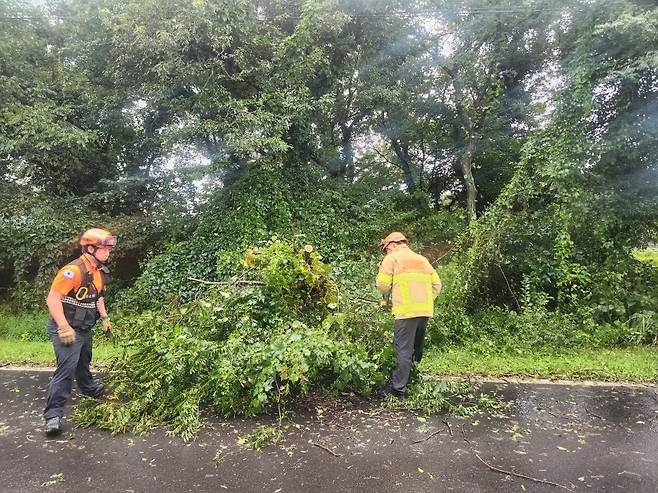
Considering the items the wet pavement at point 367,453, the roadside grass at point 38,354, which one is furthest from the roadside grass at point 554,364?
the roadside grass at point 38,354

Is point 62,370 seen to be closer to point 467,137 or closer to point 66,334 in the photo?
point 66,334

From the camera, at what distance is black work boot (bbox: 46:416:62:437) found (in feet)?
12.7

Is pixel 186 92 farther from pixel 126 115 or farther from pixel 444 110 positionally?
pixel 444 110

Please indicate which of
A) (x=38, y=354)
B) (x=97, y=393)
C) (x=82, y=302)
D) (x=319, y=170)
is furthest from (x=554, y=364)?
(x=38, y=354)

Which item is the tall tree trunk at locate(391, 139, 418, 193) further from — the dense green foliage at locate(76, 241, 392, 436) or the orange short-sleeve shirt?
the orange short-sleeve shirt

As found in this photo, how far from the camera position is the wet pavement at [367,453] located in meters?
3.07

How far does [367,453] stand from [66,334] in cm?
279

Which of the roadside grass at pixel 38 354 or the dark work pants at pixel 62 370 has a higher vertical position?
the dark work pants at pixel 62 370

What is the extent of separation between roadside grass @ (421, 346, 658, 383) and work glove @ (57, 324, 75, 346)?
12.5ft

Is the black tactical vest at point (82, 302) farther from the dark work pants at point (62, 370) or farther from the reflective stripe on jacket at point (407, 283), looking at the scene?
the reflective stripe on jacket at point (407, 283)

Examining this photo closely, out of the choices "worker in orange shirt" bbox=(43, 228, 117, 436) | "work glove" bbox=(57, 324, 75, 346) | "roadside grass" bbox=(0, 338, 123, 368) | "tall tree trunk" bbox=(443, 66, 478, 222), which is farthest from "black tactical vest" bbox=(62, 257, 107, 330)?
"tall tree trunk" bbox=(443, 66, 478, 222)

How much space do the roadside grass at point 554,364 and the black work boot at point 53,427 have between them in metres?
3.84

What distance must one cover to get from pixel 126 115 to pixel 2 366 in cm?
730

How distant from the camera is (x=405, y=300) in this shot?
4.54 meters
